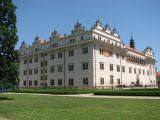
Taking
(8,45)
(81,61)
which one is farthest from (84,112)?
(81,61)

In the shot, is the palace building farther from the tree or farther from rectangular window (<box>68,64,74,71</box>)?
the tree

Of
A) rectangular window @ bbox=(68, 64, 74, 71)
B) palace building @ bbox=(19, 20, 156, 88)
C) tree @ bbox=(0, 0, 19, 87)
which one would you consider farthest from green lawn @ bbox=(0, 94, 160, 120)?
rectangular window @ bbox=(68, 64, 74, 71)

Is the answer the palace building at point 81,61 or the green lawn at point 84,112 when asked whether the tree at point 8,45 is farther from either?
the palace building at point 81,61

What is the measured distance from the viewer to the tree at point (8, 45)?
939 inches

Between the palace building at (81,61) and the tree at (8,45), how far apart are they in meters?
26.4

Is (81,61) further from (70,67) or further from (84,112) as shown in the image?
(84,112)

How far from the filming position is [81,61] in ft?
169

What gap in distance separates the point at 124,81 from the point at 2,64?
142 ft

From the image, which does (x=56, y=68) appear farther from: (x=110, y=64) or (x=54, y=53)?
(x=110, y=64)

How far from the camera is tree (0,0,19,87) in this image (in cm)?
2384

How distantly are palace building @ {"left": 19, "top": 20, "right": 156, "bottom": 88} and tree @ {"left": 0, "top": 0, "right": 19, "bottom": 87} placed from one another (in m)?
26.4

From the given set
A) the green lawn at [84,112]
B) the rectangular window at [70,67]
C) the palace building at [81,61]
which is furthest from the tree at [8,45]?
the rectangular window at [70,67]

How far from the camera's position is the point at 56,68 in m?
58.2

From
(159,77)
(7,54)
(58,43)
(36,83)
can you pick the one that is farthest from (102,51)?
(159,77)
